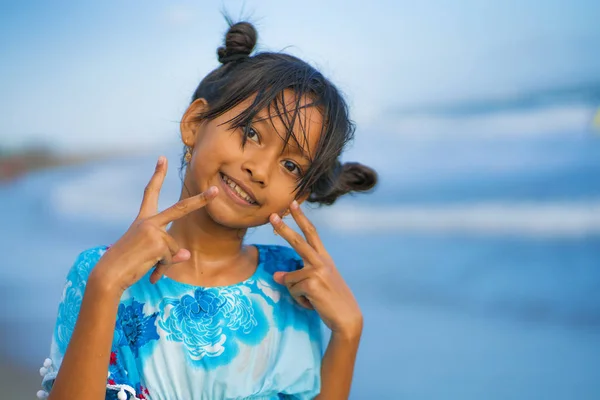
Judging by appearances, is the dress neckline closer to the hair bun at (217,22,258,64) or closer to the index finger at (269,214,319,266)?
the index finger at (269,214,319,266)

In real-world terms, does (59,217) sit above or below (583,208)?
below

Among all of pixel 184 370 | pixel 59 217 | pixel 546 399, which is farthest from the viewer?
pixel 59 217

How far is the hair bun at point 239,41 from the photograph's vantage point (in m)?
1.32

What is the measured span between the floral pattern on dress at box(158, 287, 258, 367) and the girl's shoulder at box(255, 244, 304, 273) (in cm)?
10

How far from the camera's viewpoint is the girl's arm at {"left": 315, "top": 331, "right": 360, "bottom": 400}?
1.22 metres

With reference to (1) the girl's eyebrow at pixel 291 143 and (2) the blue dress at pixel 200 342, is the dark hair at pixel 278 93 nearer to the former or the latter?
(1) the girl's eyebrow at pixel 291 143

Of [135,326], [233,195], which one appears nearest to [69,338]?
[135,326]

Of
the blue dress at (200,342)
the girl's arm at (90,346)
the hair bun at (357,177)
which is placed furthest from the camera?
the hair bun at (357,177)

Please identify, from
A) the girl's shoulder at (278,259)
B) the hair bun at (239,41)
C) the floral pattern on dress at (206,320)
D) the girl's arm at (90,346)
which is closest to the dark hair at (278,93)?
the hair bun at (239,41)

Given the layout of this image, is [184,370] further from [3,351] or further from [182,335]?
[3,351]

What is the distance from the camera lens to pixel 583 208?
247 centimetres

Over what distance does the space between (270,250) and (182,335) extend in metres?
0.27

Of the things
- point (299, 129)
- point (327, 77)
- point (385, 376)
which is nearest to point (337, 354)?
point (299, 129)

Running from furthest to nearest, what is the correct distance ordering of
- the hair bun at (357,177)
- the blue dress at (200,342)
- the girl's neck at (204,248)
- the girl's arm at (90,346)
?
the hair bun at (357,177) < the girl's neck at (204,248) < the blue dress at (200,342) < the girl's arm at (90,346)
